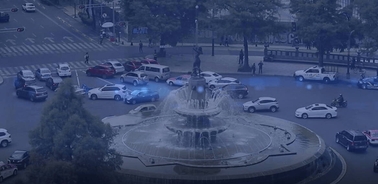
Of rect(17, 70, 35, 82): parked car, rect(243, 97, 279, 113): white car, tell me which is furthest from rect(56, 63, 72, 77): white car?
rect(243, 97, 279, 113): white car

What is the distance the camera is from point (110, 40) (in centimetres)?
6297

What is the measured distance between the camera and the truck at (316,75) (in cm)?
4962

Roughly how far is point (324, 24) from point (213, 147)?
2214 centimetres

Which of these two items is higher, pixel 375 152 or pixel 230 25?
pixel 230 25

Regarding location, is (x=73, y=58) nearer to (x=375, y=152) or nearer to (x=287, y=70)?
(x=287, y=70)

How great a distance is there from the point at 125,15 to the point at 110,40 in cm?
632

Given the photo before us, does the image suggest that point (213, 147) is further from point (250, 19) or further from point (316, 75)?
point (250, 19)

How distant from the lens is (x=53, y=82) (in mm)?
46688

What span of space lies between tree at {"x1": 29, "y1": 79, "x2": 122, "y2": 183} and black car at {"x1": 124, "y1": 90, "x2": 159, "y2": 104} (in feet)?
53.8

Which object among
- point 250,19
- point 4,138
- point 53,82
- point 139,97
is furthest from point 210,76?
point 4,138

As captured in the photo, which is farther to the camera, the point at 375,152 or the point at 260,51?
the point at 260,51

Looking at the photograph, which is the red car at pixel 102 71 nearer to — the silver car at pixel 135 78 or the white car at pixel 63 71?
the white car at pixel 63 71

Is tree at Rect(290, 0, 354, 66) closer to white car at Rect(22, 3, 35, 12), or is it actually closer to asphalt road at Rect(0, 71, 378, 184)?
asphalt road at Rect(0, 71, 378, 184)

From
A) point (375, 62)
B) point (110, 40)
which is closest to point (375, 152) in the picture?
point (375, 62)
